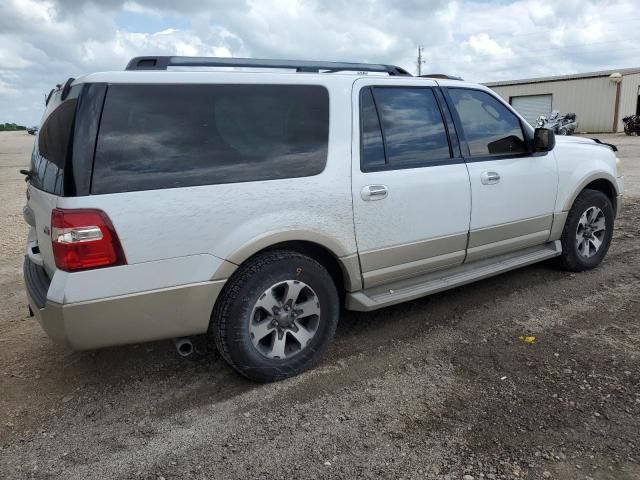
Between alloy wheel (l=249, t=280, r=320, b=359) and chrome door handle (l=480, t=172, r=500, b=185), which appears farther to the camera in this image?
chrome door handle (l=480, t=172, r=500, b=185)

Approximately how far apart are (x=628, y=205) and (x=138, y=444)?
8528 millimetres

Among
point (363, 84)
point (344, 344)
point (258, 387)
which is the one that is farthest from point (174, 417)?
point (363, 84)

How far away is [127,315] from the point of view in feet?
9.25

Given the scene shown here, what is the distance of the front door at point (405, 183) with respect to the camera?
353 cm

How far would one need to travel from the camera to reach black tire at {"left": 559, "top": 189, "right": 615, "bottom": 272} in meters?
4.99

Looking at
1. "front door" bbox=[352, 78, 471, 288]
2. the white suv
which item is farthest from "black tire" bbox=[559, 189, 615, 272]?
"front door" bbox=[352, 78, 471, 288]

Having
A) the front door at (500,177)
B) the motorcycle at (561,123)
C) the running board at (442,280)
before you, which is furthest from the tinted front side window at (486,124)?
the motorcycle at (561,123)

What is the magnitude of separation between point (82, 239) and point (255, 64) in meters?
1.61

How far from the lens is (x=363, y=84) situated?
3596 millimetres

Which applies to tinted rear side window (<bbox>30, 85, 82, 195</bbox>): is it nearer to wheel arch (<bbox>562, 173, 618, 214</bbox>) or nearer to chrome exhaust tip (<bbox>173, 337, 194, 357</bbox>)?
chrome exhaust tip (<bbox>173, 337, 194, 357</bbox>)

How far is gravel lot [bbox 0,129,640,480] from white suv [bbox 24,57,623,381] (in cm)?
35

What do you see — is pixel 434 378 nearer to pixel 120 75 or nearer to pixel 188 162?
pixel 188 162

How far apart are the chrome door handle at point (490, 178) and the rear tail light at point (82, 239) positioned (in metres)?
2.71

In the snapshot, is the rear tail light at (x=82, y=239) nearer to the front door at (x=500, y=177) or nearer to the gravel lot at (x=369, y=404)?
Result: the gravel lot at (x=369, y=404)
